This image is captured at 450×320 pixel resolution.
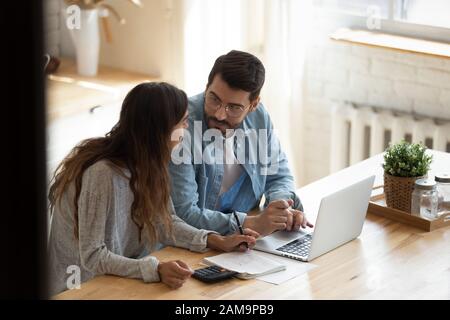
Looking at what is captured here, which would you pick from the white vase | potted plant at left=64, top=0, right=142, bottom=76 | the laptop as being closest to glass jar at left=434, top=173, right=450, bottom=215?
the laptop

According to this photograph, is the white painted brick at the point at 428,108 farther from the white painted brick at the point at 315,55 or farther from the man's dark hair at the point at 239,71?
the man's dark hair at the point at 239,71

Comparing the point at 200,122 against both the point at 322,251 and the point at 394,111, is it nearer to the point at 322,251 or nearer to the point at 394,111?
the point at 322,251

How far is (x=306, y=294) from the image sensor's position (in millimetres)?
1621

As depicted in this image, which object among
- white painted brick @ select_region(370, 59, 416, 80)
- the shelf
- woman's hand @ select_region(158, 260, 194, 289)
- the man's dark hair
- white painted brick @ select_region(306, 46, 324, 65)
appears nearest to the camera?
woman's hand @ select_region(158, 260, 194, 289)

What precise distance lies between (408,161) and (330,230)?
0.37m

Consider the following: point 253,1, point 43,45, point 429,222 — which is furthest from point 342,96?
point 43,45

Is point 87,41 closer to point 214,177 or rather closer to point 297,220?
point 214,177

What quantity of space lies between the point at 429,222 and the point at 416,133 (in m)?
1.22

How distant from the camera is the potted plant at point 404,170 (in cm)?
206

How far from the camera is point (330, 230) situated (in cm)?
185

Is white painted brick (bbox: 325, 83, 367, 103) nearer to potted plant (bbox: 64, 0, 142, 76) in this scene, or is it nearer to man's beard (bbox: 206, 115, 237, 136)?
potted plant (bbox: 64, 0, 142, 76)

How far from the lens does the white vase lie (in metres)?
A: 3.56

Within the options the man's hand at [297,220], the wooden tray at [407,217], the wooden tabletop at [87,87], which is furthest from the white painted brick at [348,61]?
the man's hand at [297,220]

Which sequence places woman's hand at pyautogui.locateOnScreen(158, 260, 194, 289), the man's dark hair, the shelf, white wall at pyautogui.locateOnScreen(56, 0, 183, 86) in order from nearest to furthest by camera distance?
woman's hand at pyautogui.locateOnScreen(158, 260, 194, 289) < the man's dark hair < the shelf < white wall at pyautogui.locateOnScreen(56, 0, 183, 86)
